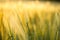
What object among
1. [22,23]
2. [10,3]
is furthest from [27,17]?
[10,3]

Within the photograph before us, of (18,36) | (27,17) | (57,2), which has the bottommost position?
(18,36)

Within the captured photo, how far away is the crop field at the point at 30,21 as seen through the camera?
3.01 ft

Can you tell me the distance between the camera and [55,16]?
3.00 feet

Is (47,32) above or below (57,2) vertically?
below

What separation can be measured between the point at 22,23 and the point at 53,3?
27cm

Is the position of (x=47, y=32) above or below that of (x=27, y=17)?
below

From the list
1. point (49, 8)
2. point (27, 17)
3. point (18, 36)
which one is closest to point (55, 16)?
point (49, 8)

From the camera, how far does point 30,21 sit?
0.93 m

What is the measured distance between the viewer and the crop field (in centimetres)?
92

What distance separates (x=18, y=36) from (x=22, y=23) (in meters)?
0.10

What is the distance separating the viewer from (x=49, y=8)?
932 millimetres

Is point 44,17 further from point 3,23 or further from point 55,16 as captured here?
point 3,23

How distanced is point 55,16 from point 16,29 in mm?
301

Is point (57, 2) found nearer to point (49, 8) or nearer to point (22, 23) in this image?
point (49, 8)
